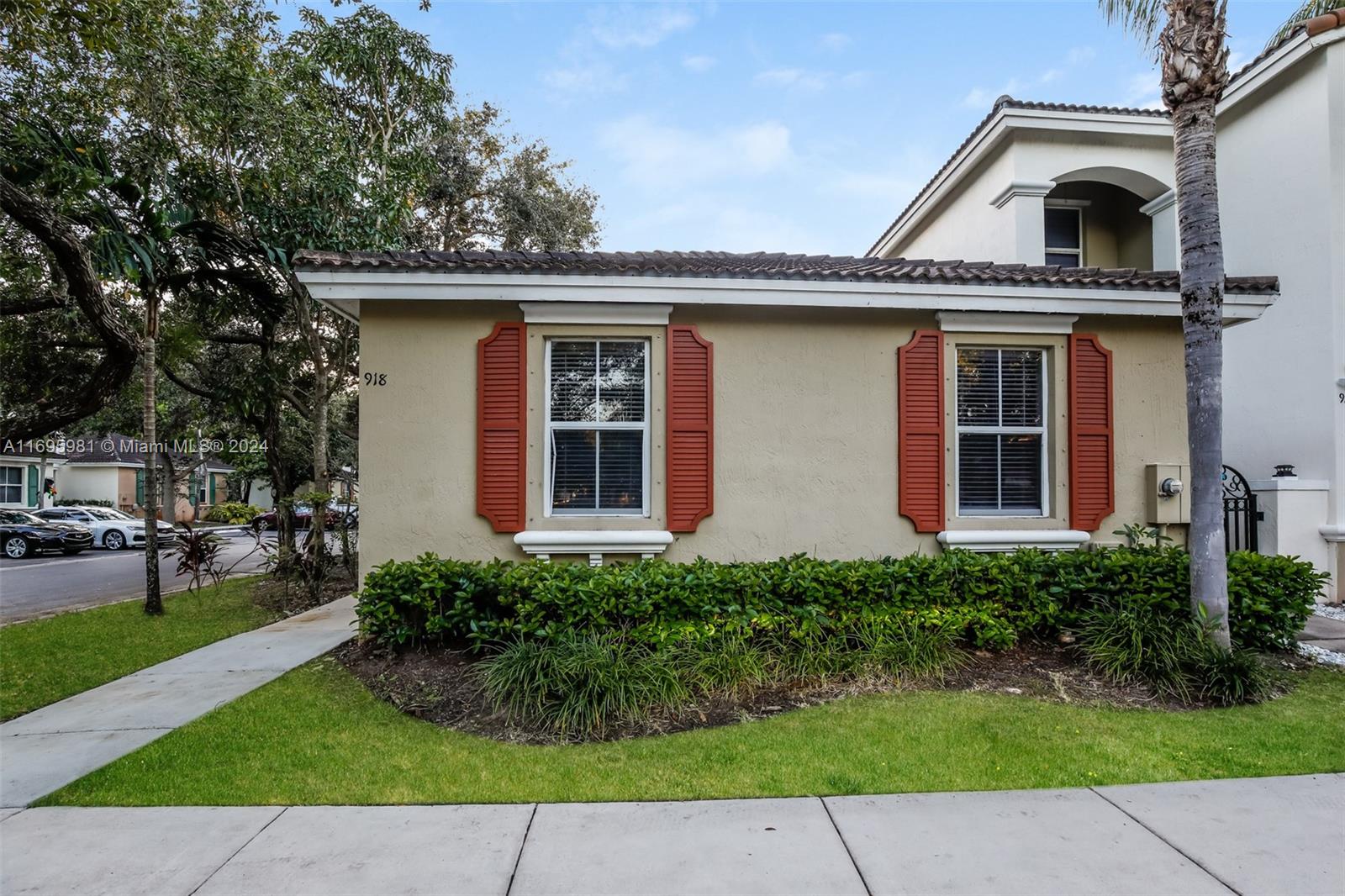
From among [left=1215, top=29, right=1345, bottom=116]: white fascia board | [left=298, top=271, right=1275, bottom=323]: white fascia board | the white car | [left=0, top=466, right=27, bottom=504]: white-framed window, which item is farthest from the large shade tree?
[left=0, top=466, right=27, bottom=504]: white-framed window

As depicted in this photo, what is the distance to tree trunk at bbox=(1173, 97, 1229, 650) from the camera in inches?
191

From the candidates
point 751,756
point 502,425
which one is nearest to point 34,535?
point 502,425

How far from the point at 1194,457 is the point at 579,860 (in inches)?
211

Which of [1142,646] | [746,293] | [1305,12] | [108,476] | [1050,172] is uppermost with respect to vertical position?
[1305,12]

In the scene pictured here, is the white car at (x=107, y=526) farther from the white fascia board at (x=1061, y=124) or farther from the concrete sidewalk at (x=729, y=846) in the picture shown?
the white fascia board at (x=1061, y=124)

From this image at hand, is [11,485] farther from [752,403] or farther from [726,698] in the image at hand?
[726,698]

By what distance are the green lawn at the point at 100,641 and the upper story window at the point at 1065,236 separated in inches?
524

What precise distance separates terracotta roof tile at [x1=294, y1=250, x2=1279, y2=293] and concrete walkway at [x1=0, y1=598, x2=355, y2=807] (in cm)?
358

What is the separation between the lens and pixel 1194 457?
4973 mm

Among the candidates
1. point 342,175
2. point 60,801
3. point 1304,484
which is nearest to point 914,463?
point 1304,484

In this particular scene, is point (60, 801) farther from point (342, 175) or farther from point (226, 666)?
point (342, 175)

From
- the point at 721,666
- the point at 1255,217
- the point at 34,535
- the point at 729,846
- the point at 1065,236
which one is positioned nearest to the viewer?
the point at 729,846

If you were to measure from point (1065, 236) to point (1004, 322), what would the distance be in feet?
21.6

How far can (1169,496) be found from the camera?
609 cm
